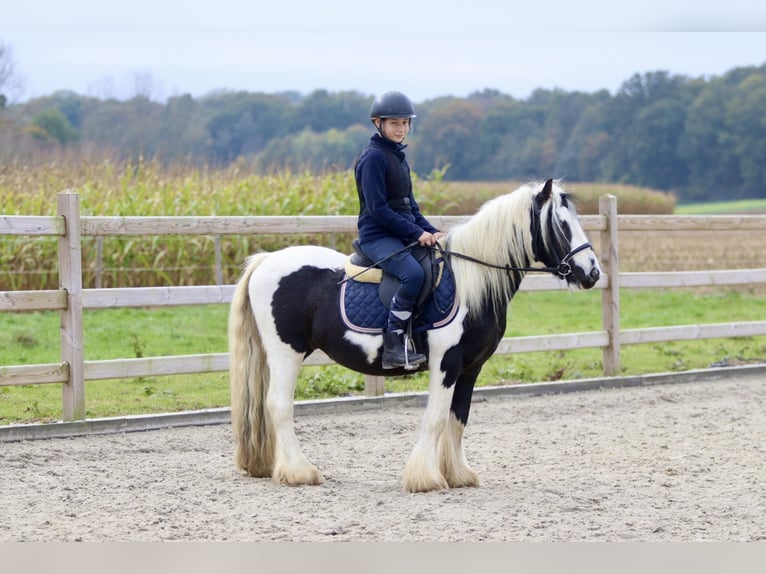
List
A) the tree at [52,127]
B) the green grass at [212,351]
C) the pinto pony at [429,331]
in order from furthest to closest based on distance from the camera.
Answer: the tree at [52,127] < the green grass at [212,351] < the pinto pony at [429,331]

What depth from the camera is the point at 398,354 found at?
16.7ft

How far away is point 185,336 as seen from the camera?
10438mm

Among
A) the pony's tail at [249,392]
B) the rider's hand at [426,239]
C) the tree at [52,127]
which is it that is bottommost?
the pony's tail at [249,392]

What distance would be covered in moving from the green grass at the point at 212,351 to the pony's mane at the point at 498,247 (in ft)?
7.77

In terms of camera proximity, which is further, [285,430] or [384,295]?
[285,430]

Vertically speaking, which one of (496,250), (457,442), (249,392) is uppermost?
(496,250)

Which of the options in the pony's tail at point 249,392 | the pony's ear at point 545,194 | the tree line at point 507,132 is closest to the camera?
the pony's ear at point 545,194

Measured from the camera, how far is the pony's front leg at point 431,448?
510 cm

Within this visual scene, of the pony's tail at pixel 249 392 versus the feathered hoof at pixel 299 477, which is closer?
the feathered hoof at pixel 299 477

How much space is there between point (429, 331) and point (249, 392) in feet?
3.64

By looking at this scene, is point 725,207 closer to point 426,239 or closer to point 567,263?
point 567,263

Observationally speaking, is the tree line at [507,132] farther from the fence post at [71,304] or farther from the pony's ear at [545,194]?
the pony's ear at [545,194]

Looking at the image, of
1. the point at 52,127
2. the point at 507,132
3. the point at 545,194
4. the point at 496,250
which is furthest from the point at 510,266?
the point at 507,132

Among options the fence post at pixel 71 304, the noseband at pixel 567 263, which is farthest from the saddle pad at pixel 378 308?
the fence post at pixel 71 304
